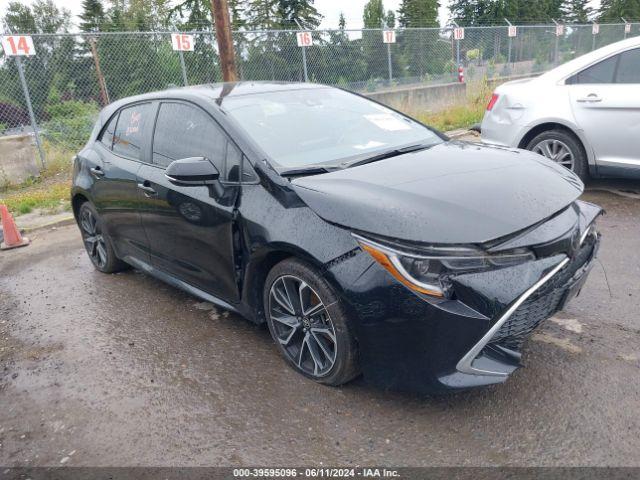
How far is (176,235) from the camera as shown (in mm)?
3697

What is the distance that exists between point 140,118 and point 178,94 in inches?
20.3

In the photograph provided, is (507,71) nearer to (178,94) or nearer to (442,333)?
(178,94)

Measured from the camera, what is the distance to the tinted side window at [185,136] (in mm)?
3415

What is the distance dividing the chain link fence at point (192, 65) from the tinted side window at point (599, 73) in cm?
805

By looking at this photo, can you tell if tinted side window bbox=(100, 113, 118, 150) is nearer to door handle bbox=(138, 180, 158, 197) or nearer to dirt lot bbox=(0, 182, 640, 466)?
door handle bbox=(138, 180, 158, 197)

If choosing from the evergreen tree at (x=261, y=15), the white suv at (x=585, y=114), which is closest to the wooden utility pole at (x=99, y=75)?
the white suv at (x=585, y=114)


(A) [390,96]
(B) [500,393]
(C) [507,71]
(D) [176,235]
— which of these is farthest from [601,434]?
(C) [507,71]

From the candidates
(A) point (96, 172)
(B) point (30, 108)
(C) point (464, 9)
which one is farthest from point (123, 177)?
(C) point (464, 9)

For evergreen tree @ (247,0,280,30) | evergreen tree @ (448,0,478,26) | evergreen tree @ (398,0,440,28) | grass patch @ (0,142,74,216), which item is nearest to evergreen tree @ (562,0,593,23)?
evergreen tree @ (448,0,478,26)

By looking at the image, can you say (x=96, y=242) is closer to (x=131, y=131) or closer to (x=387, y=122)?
(x=131, y=131)

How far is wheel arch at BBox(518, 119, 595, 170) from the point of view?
5711 millimetres

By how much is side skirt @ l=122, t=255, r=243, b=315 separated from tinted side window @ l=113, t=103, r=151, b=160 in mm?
839

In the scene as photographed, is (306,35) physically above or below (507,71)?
above

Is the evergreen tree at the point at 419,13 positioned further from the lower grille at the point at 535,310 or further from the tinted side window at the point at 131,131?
the lower grille at the point at 535,310
